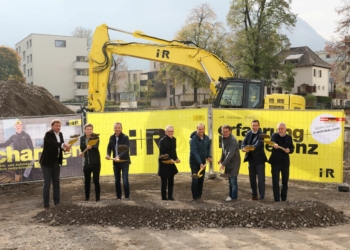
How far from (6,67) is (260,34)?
37639 millimetres

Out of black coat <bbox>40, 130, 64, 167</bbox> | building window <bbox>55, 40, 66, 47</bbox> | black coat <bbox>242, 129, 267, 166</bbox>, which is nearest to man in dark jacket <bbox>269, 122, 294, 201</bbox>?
black coat <bbox>242, 129, 267, 166</bbox>

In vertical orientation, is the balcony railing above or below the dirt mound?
above

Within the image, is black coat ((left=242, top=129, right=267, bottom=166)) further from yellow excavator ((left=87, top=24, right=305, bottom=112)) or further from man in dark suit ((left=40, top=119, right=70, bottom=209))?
yellow excavator ((left=87, top=24, right=305, bottom=112))

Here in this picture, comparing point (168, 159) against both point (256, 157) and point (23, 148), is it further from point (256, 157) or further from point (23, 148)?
point (23, 148)

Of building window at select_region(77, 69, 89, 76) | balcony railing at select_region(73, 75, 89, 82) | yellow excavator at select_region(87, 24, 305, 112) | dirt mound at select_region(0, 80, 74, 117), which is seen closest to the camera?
yellow excavator at select_region(87, 24, 305, 112)

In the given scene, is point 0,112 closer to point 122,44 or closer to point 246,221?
point 122,44

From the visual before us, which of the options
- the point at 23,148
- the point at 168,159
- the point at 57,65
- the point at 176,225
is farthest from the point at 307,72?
the point at 176,225

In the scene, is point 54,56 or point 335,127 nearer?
point 335,127

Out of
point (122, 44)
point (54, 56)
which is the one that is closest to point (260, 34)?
point (122, 44)

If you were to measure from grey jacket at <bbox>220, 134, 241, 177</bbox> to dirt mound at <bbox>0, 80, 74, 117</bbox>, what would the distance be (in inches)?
351

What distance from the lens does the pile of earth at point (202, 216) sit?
6745 mm

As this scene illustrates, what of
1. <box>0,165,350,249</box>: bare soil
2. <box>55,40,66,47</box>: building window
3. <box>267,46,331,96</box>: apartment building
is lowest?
<box>0,165,350,249</box>: bare soil

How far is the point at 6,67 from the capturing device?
56.2 m

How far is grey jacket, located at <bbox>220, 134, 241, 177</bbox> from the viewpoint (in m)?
8.26
